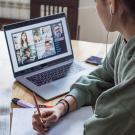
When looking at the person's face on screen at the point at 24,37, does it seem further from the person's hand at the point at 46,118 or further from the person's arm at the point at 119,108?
the person's arm at the point at 119,108

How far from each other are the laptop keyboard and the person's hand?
0.77 feet

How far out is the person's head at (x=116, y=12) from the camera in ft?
3.15

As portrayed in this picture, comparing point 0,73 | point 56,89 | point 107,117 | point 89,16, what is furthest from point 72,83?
point 89,16

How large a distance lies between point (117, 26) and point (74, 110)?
1.26 ft

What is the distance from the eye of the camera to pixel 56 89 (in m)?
1.41

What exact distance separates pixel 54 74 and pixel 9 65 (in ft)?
0.84

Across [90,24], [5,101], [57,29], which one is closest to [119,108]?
[5,101]

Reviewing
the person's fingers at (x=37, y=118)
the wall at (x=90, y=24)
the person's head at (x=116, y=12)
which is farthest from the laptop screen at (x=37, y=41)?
the wall at (x=90, y=24)

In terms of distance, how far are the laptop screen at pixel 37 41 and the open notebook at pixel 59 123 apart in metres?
0.30

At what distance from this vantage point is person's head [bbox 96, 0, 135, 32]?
3.15 ft

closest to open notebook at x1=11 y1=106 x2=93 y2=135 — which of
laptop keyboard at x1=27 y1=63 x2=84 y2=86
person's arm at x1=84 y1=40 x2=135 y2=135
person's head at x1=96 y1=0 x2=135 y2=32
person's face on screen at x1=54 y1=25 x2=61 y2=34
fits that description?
person's arm at x1=84 y1=40 x2=135 y2=135

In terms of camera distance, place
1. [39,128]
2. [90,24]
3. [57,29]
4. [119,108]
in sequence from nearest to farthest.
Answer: [119,108] < [39,128] < [57,29] < [90,24]

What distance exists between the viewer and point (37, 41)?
1.53m

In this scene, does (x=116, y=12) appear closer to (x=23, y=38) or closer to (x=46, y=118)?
(x=46, y=118)
